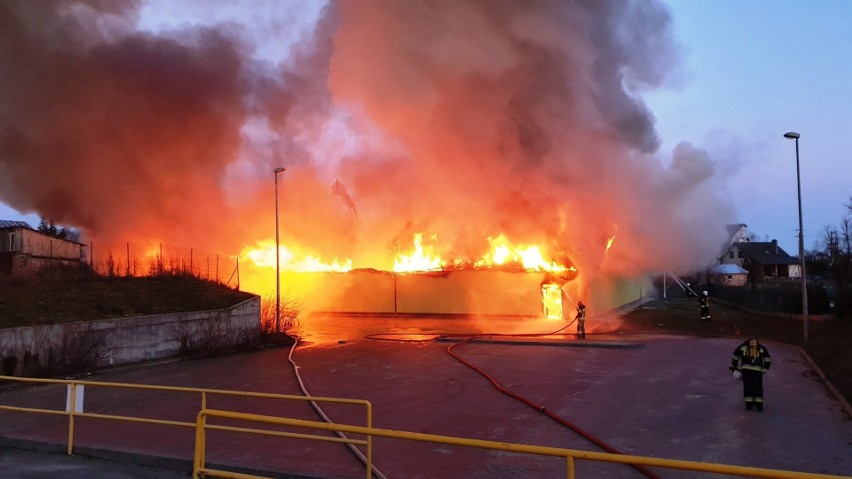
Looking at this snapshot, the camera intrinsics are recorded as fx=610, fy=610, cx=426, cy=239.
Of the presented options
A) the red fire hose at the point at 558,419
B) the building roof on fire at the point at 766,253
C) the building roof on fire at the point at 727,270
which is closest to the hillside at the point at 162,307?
the red fire hose at the point at 558,419

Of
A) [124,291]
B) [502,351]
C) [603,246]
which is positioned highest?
[603,246]

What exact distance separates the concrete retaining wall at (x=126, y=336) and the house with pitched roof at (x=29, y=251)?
25.7 feet

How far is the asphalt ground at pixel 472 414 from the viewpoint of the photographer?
23.3 ft

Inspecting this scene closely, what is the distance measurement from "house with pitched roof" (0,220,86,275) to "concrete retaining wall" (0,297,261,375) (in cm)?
783

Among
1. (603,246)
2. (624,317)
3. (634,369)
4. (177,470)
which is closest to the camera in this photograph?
(177,470)

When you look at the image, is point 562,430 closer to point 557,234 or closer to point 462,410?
point 462,410

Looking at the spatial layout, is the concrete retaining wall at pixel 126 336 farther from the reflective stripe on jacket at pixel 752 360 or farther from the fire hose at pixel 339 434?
the reflective stripe on jacket at pixel 752 360

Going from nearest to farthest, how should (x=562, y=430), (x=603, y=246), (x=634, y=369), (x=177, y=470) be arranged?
(x=177, y=470)
(x=562, y=430)
(x=634, y=369)
(x=603, y=246)

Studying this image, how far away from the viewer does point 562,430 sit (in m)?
8.76

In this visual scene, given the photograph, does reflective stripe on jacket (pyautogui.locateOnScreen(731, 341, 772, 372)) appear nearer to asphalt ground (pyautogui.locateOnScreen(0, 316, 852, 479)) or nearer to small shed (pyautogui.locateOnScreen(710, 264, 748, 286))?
asphalt ground (pyautogui.locateOnScreen(0, 316, 852, 479))

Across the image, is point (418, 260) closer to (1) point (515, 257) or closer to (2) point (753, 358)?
(1) point (515, 257)

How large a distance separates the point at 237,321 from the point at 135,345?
13.2 ft

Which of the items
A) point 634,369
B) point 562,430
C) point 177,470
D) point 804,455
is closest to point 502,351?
point 634,369

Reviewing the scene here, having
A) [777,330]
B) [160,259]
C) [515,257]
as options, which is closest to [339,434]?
[777,330]
